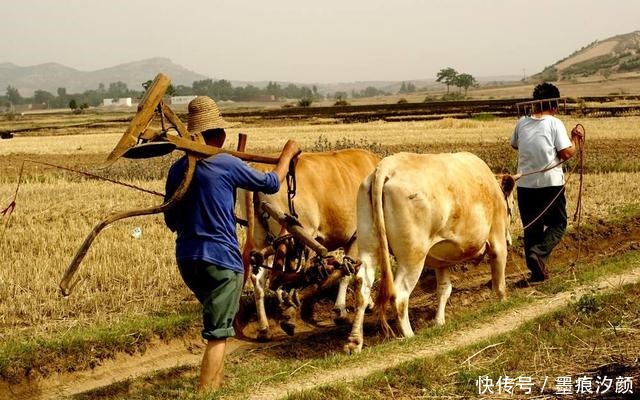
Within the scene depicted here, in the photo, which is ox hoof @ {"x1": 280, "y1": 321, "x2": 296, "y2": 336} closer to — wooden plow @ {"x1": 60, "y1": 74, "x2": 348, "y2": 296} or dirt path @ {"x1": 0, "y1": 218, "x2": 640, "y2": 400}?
dirt path @ {"x1": 0, "y1": 218, "x2": 640, "y2": 400}

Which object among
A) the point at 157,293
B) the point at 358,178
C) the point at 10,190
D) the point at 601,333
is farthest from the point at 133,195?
the point at 601,333

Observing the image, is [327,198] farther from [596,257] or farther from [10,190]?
[10,190]

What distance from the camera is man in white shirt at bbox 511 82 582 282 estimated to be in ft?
30.9

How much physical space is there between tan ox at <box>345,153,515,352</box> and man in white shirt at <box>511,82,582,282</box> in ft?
5.23

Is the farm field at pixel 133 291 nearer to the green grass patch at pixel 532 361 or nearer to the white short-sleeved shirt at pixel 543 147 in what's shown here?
the green grass patch at pixel 532 361

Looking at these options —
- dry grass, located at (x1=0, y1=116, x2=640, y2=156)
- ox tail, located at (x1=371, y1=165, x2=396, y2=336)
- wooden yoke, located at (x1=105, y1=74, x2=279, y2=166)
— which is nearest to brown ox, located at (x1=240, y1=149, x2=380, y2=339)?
ox tail, located at (x1=371, y1=165, x2=396, y2=336)

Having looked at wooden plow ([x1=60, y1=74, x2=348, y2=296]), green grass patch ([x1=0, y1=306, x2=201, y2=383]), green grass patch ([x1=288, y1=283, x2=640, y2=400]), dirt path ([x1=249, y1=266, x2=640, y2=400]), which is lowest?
green grass patch ([x1=0, y1=306, x2=201, y2=383])

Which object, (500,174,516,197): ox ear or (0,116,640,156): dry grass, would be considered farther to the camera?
(0,116,640,156): dry grass

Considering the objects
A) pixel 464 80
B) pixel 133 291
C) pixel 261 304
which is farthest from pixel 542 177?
pixel 464 80

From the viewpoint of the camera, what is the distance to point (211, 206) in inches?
223

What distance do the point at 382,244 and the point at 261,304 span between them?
1943 millimetres

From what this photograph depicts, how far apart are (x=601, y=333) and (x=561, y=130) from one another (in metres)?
3.63

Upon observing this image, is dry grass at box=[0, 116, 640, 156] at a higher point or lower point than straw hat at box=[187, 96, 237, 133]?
lower

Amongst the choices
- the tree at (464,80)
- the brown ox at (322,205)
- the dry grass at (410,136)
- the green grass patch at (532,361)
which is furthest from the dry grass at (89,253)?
Answer: the tree at (464,80)
